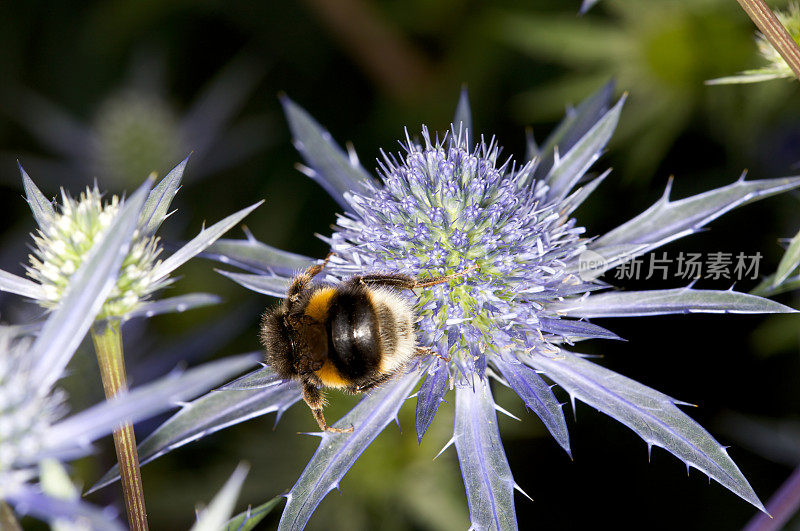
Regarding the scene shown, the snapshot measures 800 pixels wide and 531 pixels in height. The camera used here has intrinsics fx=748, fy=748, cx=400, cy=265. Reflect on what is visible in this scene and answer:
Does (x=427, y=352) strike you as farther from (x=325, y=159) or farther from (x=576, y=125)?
(x=576, y=125)

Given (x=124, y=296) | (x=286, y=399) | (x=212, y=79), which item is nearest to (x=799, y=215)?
(x=286, y=399)

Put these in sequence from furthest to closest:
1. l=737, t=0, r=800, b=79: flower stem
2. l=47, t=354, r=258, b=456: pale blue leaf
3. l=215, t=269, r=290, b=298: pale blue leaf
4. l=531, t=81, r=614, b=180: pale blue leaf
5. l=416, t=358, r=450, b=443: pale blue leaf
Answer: l=531, t=81, r=614, b=180: pale blue leaf, l=215, t=269, r=290, b=298: pale blue leaf, l=416, t=358, r=450, b=443: pale blue leaf, l=737, t=0, r=800, b=79: flower stem, l=47, t=354, r=258, b=456: pale blue leaf

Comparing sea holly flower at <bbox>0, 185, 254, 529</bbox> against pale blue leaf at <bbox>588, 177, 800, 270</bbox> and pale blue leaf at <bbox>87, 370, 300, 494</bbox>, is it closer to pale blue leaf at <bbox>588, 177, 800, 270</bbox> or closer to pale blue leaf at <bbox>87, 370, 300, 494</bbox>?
pale blue leaf at <bbox>87, 370, 300, 494</bbox>

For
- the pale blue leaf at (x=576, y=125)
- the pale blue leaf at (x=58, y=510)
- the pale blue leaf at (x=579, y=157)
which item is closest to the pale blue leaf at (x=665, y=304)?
the pale blue leaf at (x=579, y=157)

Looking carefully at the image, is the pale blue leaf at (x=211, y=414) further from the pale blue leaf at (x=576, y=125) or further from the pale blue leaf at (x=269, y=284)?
A: the pale blue leaf at (x=576, y=125)

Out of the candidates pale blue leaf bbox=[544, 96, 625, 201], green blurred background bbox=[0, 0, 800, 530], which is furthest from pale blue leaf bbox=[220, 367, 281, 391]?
green blurred background bbox=[0, 0, 800, 530]

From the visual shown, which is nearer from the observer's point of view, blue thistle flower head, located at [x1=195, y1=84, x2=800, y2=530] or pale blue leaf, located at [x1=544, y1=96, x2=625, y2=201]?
blue thistle flower head, located at [x1=195, y1=84, x2=800, y2=530]

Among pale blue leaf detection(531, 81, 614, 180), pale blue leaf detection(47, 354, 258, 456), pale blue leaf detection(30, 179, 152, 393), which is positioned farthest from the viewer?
pale blue leaf detection(531, 81, 614, 180)
